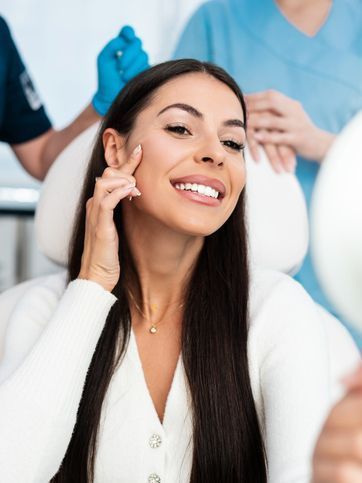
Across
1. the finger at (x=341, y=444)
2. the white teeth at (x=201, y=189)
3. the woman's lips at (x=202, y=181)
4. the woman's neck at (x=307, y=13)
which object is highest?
the woman's neck at (x=307, y=13)

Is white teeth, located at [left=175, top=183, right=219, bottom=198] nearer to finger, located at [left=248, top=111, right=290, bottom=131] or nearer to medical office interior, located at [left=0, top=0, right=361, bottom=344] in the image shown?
finger, located at [left=248, top=111, right=290, bottom=131]

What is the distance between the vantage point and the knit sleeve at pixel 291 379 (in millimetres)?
904

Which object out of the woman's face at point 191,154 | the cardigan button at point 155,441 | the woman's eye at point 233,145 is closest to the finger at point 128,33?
the woman's face at point 191,154

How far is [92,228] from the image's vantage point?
42.6 inches

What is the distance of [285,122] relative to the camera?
1417 mm

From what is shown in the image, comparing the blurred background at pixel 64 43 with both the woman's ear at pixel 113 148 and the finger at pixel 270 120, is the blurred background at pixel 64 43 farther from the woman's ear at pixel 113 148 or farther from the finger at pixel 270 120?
the woman's ear at pixel 113 148

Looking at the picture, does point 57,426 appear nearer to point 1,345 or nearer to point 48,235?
point 1,345

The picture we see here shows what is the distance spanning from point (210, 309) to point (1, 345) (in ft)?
1.10

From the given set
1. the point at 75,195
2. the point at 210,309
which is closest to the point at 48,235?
the point at 75,195

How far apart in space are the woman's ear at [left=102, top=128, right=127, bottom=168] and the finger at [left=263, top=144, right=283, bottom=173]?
28 cm

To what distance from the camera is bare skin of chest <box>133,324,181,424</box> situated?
3.49ft

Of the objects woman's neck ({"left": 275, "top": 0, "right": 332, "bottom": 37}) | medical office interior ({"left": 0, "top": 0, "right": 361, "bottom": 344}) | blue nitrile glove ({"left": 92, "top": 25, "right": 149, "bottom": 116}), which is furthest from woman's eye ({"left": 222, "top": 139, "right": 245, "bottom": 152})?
medical office interior ({"left": 0, "top": 0, "right": 361, "bottom": 344})

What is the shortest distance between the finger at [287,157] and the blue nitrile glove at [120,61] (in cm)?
31

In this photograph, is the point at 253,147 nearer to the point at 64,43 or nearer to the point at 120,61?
the point at 120,61
